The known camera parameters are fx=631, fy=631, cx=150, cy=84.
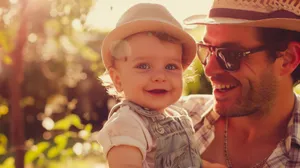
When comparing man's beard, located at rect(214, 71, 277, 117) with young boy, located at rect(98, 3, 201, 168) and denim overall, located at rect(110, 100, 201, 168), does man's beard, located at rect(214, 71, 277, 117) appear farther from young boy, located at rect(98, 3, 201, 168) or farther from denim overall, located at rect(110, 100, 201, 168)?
young boy, located at rect(98, 3, 201, 168)

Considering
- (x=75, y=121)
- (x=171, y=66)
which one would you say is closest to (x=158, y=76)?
(x=171, y=66)

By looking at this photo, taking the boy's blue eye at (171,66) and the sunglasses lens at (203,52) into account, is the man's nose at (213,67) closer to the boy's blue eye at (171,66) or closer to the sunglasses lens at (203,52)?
the sunglasses lens at (203,52)

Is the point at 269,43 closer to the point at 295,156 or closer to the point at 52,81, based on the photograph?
the point at 295,156

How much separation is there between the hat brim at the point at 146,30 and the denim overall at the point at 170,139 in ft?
1.17

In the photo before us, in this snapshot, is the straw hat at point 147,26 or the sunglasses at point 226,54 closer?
the straw hat at point 147,26

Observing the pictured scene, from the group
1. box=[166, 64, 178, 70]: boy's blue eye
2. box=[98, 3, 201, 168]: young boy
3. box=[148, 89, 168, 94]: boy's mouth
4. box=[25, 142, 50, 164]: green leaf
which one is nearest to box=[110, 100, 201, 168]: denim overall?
box=[98, 3, 201, 168]: young boy

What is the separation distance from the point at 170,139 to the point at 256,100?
1309mm

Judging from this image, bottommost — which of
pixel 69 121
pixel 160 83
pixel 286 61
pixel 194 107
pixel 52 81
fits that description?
pixel 52 81

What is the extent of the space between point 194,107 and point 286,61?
795mm

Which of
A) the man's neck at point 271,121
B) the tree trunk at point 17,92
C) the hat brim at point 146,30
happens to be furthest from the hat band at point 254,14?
the tree trunk at point 17,92

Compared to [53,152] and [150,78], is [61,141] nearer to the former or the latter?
[53,152]

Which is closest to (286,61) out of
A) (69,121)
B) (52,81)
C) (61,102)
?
(69,121)

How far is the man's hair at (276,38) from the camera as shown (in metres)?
4.71

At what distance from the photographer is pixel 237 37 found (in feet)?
15.5
